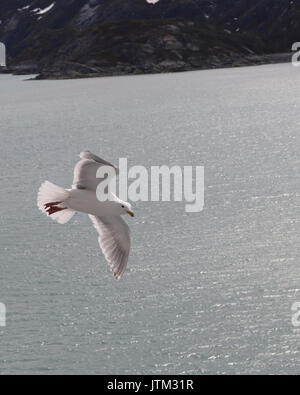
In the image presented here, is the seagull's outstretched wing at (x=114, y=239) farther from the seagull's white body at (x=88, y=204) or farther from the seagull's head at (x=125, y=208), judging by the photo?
the seagull's head at (x=125, y=208)

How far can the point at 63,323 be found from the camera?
6288 cm

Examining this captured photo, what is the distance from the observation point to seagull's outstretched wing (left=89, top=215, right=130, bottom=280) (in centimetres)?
2200

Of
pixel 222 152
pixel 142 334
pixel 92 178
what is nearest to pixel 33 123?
pixel 222 152

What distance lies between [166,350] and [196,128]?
370 feet

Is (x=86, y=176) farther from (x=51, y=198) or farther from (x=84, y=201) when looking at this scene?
(x=51, y=198)

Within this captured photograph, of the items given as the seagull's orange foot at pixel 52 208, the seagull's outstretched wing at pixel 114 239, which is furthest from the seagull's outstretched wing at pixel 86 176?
the seagull's outstretched wing at pixel 114 239

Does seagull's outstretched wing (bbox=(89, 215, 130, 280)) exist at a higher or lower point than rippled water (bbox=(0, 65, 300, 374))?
lower

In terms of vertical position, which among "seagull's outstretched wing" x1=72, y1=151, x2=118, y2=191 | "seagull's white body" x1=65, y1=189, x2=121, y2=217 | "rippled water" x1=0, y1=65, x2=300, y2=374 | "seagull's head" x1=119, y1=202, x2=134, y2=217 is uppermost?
"rippled water" x1=0, y1=65, x2=300, y2=374

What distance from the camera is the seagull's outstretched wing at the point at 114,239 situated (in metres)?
22.0

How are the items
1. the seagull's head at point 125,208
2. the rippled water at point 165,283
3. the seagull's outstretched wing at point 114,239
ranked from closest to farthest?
the seagull's head at point 125,208 → the seagull's outstretched wing at point 114,239 → the rippled water at point 165,283

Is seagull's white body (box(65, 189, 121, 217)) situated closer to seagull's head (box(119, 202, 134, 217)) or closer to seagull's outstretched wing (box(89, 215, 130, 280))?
seagull's head (box(119, 202, 134, 217))

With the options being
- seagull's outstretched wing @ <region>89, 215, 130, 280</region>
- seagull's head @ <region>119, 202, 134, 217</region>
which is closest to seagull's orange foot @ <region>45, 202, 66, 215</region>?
seagull's head @ <region>119, 202, 134, 217</region>

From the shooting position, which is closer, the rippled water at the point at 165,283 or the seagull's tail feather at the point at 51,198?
the seagull's tail feather at the point at 51,198
